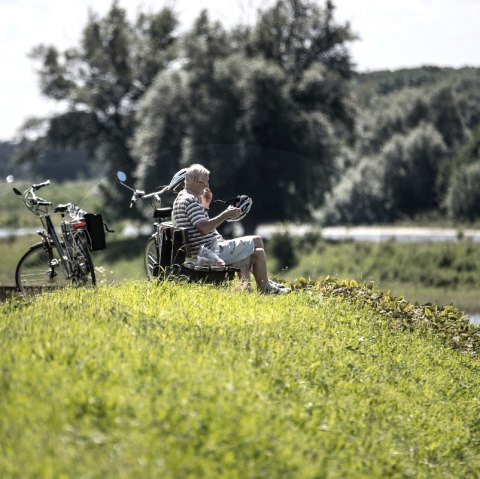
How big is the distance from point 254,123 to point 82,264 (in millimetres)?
32262

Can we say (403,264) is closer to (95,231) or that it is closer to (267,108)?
(267,108)

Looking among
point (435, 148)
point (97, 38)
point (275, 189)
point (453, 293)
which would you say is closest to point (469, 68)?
point (435, 148)

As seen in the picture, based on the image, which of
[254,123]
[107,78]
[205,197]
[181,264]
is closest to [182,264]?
[181,264]

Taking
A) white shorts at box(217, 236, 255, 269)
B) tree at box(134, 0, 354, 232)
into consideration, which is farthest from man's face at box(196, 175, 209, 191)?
tree at box(134, 0, 354, 232)

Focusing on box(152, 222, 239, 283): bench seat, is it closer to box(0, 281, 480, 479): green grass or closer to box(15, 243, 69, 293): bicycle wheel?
box(0, 281, 480, 479): green grass

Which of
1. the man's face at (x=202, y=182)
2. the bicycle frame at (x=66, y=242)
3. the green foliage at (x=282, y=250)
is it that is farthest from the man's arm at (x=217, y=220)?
the green foliage at (x=282, y=250)

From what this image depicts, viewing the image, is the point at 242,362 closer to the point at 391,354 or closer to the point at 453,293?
the point at 391,354

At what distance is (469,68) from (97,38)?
78.8 ft

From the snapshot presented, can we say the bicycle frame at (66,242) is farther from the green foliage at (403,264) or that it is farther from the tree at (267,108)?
the tree at (267,108)

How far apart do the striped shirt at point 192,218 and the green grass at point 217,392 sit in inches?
22.4

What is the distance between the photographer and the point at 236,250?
1234 centimetres

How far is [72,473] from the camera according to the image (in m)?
5.87

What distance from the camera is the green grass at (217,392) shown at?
634 cm

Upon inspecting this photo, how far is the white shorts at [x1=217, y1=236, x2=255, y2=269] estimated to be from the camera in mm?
12336
